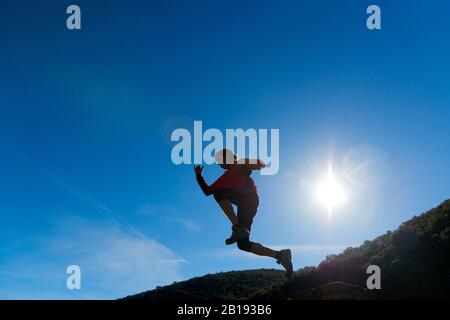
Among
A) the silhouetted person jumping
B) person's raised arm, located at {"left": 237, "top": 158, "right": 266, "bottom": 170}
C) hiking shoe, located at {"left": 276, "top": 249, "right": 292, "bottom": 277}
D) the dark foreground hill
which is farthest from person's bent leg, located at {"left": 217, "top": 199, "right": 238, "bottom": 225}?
the dark foreground hill

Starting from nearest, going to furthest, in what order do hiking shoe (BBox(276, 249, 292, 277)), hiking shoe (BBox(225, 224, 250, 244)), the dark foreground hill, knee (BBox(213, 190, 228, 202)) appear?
hiking shoe (BBox(225, 224, 250, 244)), knee (BBox(213, 190, 228, 202)), hiking shoe (BBox(276, 249, 292, 277)), the dark foreground hill

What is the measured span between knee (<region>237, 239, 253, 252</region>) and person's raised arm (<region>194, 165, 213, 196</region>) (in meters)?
1.04

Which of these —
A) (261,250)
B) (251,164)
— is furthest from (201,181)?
(261,250)

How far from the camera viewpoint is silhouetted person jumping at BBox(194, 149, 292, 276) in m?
8.00

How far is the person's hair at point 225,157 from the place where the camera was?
8.03 m

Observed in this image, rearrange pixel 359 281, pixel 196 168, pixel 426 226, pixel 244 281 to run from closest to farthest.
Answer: pixel 196 168
pixel 359 281
pixel 426 226
pixel 244 281

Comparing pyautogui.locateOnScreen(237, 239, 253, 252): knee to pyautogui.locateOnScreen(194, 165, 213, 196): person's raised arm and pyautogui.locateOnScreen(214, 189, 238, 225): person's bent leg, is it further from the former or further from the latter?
pyautogui.locateOnScreen(194, 165, 213, 196): person's raised arm

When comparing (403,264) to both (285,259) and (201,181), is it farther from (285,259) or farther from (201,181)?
(201,181)

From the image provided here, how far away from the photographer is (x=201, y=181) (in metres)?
7.94

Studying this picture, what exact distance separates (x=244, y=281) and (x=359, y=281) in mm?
54833
